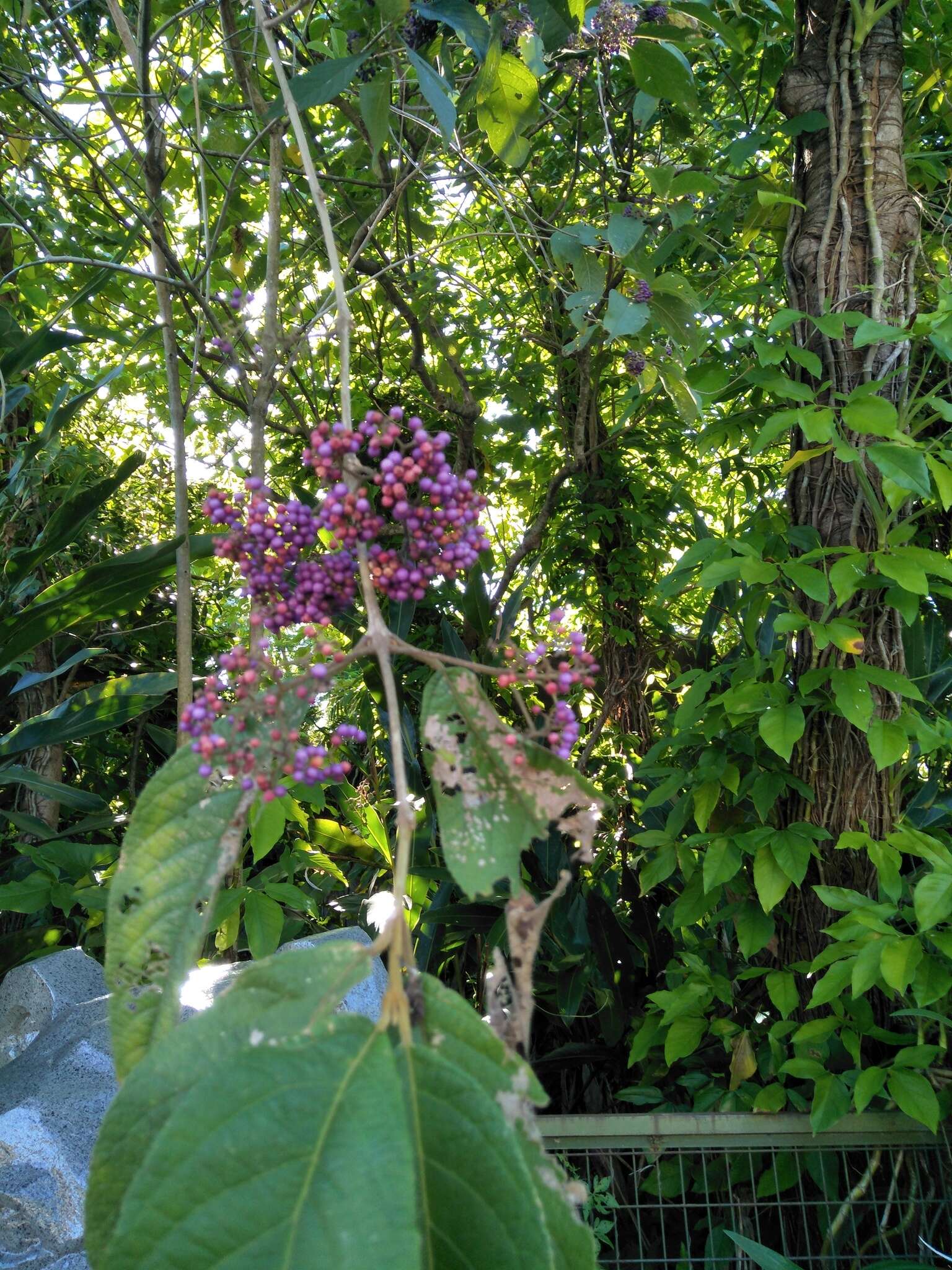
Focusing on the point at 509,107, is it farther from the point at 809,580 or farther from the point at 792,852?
the point at 792,852

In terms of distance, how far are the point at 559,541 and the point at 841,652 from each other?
1922mm

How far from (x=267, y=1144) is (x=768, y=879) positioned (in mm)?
1418

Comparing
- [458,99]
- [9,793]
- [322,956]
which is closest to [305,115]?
[458,99]

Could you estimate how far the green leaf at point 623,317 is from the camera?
118 cm

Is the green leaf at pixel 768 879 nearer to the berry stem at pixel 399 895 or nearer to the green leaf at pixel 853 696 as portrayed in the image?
the green leaf at pixel 853 696

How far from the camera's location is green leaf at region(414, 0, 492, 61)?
98cm

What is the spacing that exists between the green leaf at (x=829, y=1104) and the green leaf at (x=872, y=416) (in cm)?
99

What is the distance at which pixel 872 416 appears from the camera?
1.45m

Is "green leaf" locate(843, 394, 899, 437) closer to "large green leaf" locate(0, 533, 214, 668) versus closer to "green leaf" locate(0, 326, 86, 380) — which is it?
"large green leaf" locate(0, 533, 214, 668)

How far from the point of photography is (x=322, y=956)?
1.22ft

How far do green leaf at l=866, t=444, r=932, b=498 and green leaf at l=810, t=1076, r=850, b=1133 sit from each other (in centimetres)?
90

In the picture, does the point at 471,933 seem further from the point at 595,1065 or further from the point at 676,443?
the point at 676,443

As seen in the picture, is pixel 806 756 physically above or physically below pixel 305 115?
below

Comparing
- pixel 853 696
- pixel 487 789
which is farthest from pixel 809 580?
pixel 487 789
